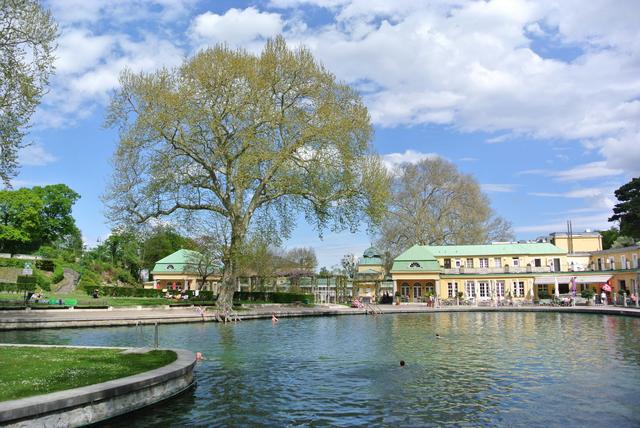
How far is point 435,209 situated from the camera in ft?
233

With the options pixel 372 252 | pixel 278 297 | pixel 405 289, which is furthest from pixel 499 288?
pixel 278 297

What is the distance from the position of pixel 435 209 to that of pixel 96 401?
64.9m

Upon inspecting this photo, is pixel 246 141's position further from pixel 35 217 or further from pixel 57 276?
pixel 35 217

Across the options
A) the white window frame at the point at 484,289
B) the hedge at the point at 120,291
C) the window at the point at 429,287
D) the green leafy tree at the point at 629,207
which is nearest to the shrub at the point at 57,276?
the hedge at the point at 120,291

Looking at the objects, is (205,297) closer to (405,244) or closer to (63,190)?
(405,244)

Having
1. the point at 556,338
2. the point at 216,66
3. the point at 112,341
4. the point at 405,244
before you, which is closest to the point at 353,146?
the point at 216,66

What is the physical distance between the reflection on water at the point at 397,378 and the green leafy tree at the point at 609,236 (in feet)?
233

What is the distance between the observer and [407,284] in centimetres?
6347

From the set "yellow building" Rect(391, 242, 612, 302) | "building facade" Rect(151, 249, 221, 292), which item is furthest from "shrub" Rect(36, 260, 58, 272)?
"yellow building" Rect(391, 242, 612, 302)

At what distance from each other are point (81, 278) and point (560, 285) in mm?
54682

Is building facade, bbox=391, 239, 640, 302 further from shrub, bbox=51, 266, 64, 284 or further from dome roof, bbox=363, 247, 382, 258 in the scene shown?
shrub, bbox=51, 266, 64, 284

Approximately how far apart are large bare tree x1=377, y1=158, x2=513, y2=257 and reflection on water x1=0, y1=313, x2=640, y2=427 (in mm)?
45385

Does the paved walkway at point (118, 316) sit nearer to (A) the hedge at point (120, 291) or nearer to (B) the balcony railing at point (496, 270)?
(B) the balcony railing at point (496, 270)

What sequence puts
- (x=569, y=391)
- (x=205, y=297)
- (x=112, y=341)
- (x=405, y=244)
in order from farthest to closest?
1. (x=405, y=244)
2. (x=205, y=297)
3. (x=112, y=341)
4. (x=569, y=391)
